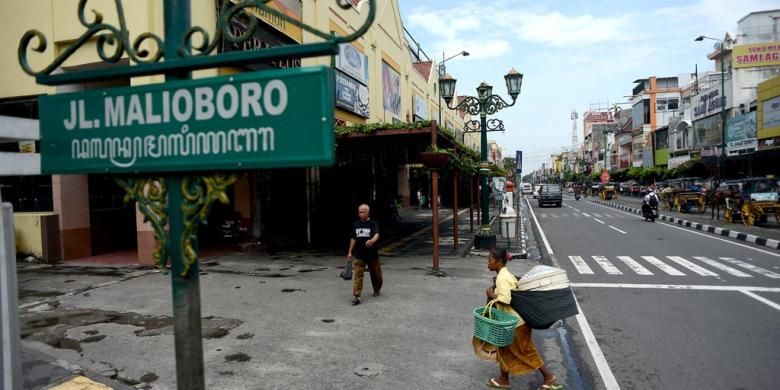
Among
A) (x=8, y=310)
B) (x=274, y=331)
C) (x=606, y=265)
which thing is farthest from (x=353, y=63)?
(x=8, y=310)

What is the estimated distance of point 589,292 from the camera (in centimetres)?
931

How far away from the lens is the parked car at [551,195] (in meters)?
39.3

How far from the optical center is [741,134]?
114ft

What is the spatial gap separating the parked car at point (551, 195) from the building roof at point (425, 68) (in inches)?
507

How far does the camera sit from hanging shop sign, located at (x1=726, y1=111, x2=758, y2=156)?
3256 cm

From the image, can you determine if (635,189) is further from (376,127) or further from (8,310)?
(8,310)

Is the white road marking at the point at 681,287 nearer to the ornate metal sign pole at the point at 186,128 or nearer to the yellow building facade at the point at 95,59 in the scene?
the yellow building facade at the point at 95,59

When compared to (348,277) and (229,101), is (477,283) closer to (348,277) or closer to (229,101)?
(348,277)

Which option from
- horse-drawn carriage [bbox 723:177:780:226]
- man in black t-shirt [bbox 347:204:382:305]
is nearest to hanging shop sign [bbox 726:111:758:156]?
horse-drawn carriage [bbox 723:177:780:226]

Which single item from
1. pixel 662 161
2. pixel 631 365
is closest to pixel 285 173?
pixel 631 365

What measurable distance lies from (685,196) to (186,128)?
A: 108ft

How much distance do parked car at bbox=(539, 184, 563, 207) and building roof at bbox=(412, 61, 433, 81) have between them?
507 inches

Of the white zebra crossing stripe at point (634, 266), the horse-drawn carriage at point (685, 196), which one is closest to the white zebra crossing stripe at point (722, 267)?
the white zebra crossing stripe at point (634, 266)

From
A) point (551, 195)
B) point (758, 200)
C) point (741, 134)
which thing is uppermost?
point (741, 134)
